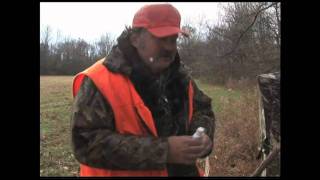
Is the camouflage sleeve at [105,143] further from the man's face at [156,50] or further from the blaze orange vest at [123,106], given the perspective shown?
the man's face at [156,50]

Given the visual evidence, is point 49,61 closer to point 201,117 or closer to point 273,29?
point 273,29

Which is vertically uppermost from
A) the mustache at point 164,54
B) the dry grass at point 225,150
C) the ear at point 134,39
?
the ear at point 134,39

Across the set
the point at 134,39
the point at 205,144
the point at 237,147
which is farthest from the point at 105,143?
the point at 237,147

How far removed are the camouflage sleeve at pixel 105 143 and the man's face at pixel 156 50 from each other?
0.40 m

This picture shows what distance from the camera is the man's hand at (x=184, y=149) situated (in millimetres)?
2803

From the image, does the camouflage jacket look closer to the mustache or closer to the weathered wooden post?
the mustache

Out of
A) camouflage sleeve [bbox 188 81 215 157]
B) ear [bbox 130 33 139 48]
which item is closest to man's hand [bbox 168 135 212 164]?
camouflage sleeve [bbox 188 81 215 157]

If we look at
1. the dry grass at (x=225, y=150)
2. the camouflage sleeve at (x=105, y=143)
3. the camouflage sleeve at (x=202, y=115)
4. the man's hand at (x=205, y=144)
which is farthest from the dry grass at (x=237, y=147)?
the camouflage sleeve at (x=105, y=143)

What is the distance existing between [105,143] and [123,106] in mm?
246

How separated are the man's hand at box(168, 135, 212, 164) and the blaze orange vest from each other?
0.16m

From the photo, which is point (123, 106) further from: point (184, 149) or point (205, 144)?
point (205, 144)

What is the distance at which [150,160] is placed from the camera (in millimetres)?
2795

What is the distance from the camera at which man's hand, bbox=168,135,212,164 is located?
110 inches
